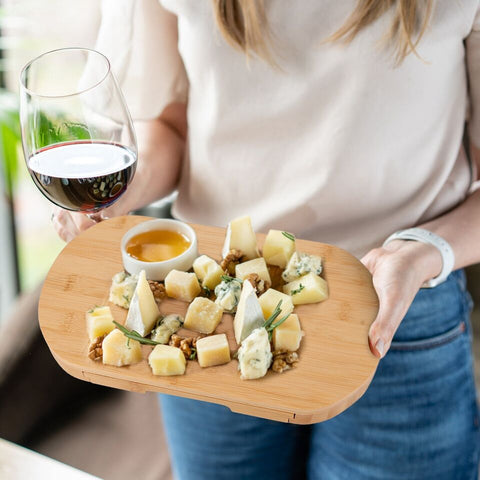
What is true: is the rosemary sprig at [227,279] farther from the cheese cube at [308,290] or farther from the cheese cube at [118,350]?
the cheese cube at [118,350]

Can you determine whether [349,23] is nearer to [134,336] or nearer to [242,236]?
[242,236]

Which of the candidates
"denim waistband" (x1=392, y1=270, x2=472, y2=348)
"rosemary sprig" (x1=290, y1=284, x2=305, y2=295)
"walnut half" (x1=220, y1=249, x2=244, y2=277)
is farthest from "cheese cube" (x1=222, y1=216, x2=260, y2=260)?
"denim waistband" (x1=392, y1=270, x2=472, y2=348)

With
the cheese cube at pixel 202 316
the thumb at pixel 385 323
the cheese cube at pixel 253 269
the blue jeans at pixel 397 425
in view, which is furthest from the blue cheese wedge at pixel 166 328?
the blue jeans at pixel 397 425

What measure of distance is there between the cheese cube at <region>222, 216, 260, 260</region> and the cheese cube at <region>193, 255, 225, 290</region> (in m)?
0.06

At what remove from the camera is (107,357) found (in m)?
0.87

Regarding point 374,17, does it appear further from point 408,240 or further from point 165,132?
point 165,132

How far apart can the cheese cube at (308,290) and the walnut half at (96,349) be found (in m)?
0.31

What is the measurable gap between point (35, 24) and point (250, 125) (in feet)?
4.03

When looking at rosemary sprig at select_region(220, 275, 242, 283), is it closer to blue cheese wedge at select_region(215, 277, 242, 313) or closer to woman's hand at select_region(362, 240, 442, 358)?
blue cheese wedge at select_region(215, 277, 242, 313)

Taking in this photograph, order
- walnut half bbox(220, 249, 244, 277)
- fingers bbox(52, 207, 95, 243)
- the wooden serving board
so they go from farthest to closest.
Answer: fingers bbox(52, 207, 95, 243)
walnut half bbox(220, 249, 244, 277)
the wooden serving board

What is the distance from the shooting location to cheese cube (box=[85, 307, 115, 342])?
91 centimetres

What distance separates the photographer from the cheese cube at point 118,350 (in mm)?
868

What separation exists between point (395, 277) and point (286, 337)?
218mm

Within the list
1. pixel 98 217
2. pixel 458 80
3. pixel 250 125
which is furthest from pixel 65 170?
pixel 458 80
